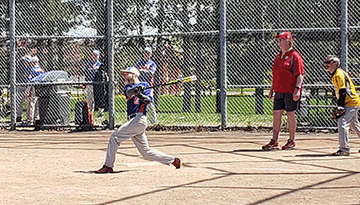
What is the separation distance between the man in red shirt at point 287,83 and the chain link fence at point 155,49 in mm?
3003

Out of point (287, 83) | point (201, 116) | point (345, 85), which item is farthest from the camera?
point (201, 116)

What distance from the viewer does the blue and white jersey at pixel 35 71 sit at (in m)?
16.1

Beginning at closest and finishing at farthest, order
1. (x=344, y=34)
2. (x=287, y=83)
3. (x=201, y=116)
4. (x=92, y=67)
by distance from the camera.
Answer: (x=287, y=83) < (x=344, y=34) < (x=92, y=67) < (x=201, y=116)

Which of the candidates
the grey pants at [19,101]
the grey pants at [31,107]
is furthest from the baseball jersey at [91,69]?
the grey pants at [19,101]

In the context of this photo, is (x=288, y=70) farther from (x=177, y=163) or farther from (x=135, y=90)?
(x=135, y=90)

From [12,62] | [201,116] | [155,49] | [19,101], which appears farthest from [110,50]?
[201,116]

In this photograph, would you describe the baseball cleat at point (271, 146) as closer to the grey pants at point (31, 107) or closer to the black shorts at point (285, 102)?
the black shorts at point (285, 102)

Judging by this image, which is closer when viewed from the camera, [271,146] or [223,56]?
[271,146]

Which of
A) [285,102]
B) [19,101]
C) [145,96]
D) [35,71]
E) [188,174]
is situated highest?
[35,71]

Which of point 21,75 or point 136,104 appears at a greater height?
point 21,75

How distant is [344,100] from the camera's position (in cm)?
1050

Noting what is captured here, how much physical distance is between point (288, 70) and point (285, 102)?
1.83 feet

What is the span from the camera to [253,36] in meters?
15.1

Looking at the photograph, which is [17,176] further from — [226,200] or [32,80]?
[32,80]
